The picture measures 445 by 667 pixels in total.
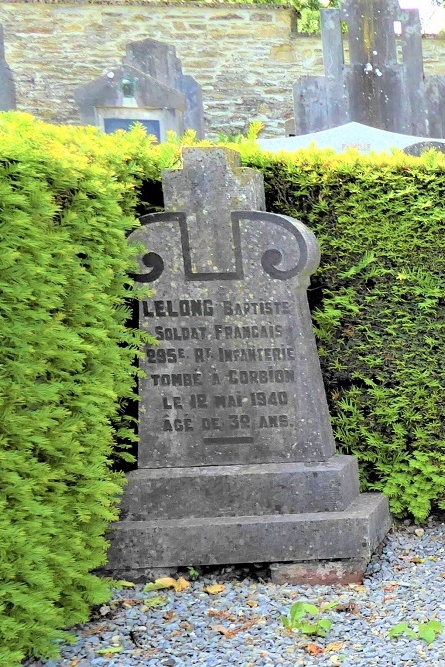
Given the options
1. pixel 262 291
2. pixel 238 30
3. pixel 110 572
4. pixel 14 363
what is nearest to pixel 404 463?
Result: pixel 262 291

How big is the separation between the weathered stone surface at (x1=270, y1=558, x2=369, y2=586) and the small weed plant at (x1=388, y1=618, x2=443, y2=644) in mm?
553

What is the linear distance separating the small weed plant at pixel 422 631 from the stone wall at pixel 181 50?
1172 cm

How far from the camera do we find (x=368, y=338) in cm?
462

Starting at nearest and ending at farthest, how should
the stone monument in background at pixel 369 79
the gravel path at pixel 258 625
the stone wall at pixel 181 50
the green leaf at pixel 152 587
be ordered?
1. the gravel path at pixel 258 625
2. the green leaf at pixel 152 587
3. the stone monument in background at pixel 369 79
4. the stone wall at pixel 181 50

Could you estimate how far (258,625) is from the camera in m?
3.24

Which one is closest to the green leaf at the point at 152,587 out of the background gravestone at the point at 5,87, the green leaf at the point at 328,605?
the green leaf at the point at 328,605

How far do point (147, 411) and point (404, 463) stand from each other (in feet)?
5.26

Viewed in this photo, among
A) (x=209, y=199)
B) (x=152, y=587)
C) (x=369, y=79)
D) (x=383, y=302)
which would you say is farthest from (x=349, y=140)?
(x=152, y=587)

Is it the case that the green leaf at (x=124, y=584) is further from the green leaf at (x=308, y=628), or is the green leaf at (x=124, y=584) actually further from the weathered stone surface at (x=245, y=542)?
the green leaf at (x=308, y=628)

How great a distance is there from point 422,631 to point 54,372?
5.83 feet

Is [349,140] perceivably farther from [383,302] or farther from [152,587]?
[152,587]

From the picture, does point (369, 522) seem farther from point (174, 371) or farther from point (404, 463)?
point (174, 371)

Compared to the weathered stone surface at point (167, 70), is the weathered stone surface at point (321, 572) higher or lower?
lower

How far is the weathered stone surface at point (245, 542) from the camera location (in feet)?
12.1
